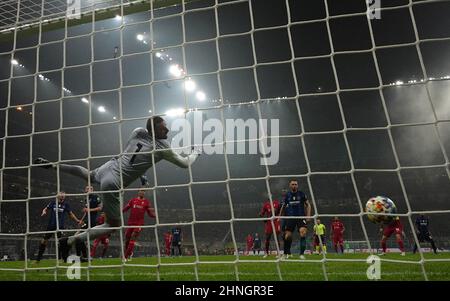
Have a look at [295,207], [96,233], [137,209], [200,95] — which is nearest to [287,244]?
[295,207]

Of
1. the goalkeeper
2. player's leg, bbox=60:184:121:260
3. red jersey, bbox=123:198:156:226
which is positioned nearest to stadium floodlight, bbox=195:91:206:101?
red jersey, bbox=123:198:156:226

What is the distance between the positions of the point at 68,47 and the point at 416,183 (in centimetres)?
1975

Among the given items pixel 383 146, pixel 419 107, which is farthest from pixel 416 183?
pixel 419 107

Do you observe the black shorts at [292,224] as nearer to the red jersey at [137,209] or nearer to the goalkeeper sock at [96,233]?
the red jersey at [137,209]

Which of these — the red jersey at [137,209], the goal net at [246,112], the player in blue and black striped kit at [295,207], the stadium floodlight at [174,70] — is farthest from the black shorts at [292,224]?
the stadium floodlight at [174,70]

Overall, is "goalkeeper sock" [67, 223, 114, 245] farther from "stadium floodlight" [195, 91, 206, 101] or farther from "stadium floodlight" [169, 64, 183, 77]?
"stadium floodlight" [195, 91, 206, 101]

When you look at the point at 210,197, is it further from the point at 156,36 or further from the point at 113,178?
the point at 113,178

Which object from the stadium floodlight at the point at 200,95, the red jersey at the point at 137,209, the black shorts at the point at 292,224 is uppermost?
the stadium floodlight at the point at 200,95

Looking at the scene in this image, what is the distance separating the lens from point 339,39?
42.5 ft

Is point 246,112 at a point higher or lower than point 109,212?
higher

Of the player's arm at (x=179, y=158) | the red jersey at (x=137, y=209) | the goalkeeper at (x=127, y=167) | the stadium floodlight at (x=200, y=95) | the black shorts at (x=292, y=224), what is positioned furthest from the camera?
the stadium floodlight at (x=200, y=95)

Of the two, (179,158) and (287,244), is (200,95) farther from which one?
(179,158)

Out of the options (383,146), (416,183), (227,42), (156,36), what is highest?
(156,36)

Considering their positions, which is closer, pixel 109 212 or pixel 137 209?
pixel 109 212
